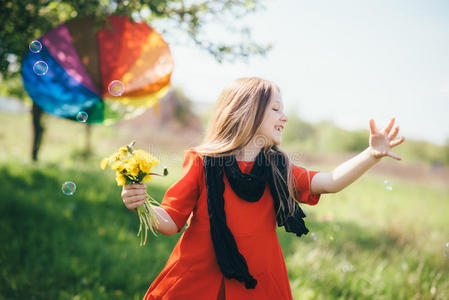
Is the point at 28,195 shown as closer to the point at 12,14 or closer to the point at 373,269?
the point at 12,14

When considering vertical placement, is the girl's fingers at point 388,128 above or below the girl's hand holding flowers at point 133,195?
above

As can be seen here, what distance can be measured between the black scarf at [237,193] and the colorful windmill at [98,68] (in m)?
2.05

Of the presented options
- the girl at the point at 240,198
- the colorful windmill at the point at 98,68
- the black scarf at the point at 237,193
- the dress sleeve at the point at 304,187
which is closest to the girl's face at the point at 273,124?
the girl at the point at 240,198

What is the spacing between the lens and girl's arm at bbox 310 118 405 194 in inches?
59.2

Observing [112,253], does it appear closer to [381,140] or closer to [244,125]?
[244,125]

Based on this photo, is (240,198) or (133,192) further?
(240,198)

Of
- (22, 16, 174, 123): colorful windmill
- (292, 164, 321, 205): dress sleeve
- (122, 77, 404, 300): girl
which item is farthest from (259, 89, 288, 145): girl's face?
(22, 16, 174, 123): colorful windmill

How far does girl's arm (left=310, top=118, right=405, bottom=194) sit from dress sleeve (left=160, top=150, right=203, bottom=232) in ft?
2.23

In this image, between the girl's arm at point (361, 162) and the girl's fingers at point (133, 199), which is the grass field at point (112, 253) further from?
the girl's fingers at point (133, 199)

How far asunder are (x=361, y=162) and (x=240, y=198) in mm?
668

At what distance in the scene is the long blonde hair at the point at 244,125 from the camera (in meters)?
1.76

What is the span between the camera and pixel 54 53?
333 cm

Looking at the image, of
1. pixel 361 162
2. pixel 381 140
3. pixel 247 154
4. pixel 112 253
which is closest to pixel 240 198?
pixel 247 154

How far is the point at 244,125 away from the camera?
5.88 ft
